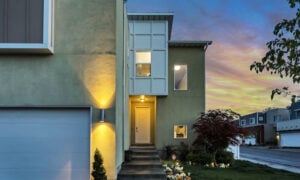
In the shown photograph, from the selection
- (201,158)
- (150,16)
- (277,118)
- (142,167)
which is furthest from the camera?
(277,118)

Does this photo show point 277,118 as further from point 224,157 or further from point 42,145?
point 42,145

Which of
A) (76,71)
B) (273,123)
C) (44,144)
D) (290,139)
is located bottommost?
(290,139)

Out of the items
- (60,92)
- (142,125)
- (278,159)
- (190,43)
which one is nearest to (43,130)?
(60,92)

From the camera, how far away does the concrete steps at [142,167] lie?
10.8 metres

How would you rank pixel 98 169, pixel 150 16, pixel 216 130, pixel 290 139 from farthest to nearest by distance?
pixel 290 139 → pixel 150 16 → pixel 216 130 → pixel 98 169

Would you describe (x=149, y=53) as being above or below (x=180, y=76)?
above

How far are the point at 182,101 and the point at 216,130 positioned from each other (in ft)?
10.6

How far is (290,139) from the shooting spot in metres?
51.2

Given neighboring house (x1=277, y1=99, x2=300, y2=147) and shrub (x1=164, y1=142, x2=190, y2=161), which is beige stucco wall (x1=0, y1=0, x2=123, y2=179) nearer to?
shrub (x1=164, y1=142, x2=190, y2=161)

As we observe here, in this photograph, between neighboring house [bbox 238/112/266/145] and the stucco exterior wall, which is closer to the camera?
the stucco exterior wall

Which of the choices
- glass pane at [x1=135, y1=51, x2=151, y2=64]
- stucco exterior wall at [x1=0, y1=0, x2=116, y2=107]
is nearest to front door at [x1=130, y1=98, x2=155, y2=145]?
glass pane at [x1=135, y1=51, x2=151, y2=64]

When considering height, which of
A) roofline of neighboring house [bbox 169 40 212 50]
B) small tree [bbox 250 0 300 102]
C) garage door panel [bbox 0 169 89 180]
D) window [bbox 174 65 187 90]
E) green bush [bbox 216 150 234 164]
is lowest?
green bush [bbox 216 150 234 164]

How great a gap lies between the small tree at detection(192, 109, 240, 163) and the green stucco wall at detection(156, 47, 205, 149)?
137 centimetres

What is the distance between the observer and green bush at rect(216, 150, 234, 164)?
18.0m
